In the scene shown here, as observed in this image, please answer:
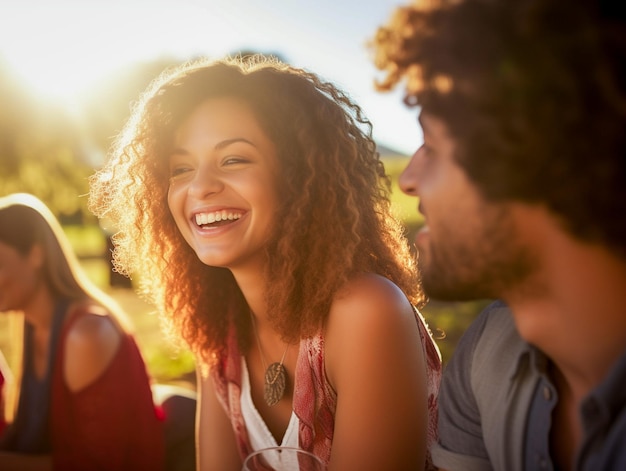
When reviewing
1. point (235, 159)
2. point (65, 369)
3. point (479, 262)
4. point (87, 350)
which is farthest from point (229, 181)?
point (65, 369)

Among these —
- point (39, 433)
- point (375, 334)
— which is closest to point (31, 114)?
point (39, 433)

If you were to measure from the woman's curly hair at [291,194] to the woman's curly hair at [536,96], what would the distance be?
3.59 ft

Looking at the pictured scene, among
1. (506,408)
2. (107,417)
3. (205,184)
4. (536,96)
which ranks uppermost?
(536,96)

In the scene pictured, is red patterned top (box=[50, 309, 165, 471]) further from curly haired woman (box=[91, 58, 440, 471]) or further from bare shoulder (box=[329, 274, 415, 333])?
bare shoulder (box=[329, 274, 415, 333])

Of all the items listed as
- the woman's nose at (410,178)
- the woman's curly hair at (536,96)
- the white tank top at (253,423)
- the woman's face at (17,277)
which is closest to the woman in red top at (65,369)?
the woman's face at (17,277)

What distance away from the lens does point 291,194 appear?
8.27 ft

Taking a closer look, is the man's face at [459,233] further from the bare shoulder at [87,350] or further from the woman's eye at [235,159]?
the bare shoulder at [87,350]

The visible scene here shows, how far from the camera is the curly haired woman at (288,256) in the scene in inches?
Result: 86.8

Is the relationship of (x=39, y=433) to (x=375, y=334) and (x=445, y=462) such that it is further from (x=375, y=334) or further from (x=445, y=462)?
(x=445, y=462)

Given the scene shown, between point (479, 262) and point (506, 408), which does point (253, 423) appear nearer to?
point (506, 408)

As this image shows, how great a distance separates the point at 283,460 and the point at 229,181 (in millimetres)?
1136

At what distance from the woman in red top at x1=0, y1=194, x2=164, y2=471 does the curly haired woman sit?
1.64 ft

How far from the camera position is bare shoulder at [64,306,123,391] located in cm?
310

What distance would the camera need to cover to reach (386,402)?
84.7 inches
